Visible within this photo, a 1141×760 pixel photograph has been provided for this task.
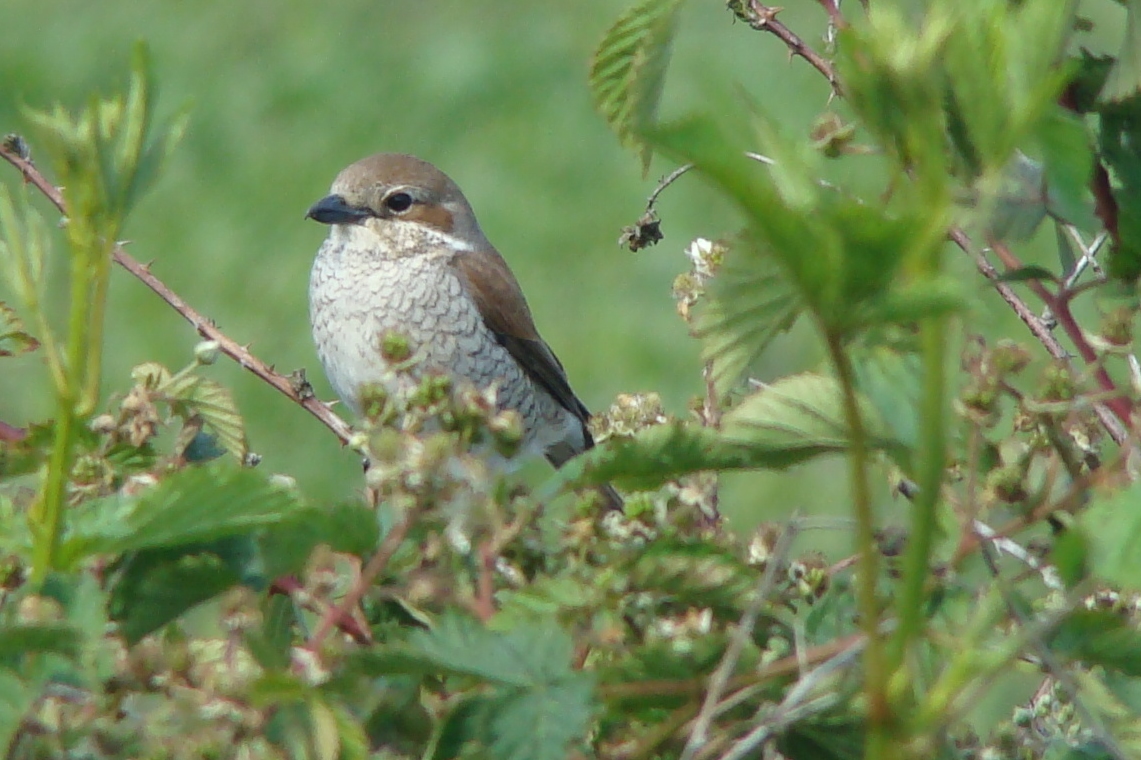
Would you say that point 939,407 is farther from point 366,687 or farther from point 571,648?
point 366,687

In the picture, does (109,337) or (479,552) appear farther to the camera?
(109,337)

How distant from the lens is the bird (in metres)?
4.64

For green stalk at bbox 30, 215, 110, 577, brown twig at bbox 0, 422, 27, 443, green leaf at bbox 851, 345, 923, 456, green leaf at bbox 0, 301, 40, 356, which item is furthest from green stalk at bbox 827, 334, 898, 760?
green leaf at bbox 0, 301, 40, 356

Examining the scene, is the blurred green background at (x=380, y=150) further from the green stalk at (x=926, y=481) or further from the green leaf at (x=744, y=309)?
the green stalk at (x=926, y=481)

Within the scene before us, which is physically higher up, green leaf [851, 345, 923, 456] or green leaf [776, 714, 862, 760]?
green leaf [851, 345, 923, 456]

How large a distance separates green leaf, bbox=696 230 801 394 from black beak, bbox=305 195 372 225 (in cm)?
366

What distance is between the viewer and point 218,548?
1209 millimetres

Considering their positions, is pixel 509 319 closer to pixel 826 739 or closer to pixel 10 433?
pixel 10 433

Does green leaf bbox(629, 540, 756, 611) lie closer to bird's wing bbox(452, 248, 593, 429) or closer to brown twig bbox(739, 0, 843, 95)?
brown twig bbox(739, 0, 843, 95)

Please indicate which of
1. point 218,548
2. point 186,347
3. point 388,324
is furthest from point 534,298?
point 218,548

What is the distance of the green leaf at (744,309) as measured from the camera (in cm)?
98

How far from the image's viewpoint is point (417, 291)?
478cm

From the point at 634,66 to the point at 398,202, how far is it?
3.27 metres

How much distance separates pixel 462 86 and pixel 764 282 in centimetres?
1044
